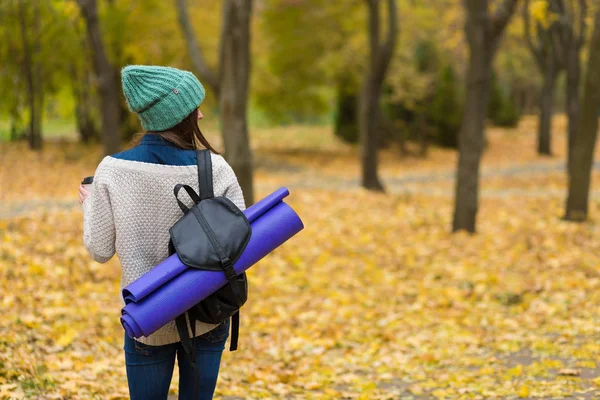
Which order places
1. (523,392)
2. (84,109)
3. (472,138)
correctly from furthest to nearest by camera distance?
1. (84,109)
2. (472,138)
3. (523,392)

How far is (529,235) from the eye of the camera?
34.8ft

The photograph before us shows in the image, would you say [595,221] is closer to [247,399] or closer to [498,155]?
[247,399]

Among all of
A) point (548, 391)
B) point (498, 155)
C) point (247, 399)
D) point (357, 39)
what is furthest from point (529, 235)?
point (498, 155)

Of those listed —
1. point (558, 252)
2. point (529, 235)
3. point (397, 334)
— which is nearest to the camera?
point (397, 334)

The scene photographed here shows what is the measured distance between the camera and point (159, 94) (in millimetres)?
2752

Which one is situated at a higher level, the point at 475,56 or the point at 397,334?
the point at 475,56

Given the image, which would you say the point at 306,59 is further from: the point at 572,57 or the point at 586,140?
the point at 586,140

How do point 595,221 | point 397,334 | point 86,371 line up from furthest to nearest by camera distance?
point 595,221 < point 397,334 < point 86,371

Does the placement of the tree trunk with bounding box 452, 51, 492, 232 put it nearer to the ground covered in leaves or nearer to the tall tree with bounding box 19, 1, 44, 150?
the ground covered in leaves

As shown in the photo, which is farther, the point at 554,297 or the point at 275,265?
the point at 275,265

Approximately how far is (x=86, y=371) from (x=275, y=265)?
458 cm

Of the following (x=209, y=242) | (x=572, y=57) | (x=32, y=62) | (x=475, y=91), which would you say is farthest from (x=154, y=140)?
(x=32, y=62)

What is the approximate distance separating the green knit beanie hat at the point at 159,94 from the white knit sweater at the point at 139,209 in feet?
A: 0.61

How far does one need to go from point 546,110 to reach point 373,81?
41.5ft
